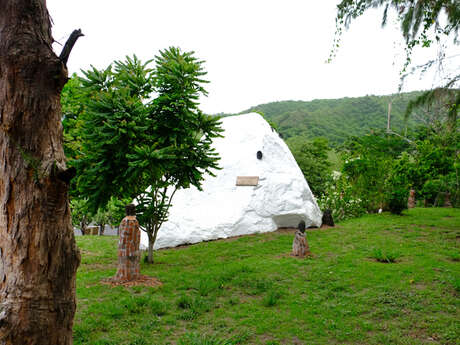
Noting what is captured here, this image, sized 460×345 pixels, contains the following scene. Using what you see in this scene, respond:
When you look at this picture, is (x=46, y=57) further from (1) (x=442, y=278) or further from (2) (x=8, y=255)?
(1) (x=442, y=278)

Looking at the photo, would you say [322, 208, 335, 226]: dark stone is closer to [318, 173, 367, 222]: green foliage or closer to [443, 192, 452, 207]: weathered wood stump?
[318, 173, 367, 222]: green foliage

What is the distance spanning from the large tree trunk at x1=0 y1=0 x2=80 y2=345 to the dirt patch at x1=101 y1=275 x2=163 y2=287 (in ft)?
15.1

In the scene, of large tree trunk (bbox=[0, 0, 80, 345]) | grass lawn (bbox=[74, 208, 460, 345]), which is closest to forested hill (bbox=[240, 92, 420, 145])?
grass lawn (bbox=[74, 208, 460, 345])

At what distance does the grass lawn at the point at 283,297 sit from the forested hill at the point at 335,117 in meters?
31.7

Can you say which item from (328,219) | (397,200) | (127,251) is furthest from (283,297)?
(397,200)

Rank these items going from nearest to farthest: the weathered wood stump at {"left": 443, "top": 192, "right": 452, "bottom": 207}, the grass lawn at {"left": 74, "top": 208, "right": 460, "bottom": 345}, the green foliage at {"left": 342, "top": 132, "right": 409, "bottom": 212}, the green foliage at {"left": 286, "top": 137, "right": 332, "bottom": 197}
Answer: the grass lawn at {"left": 74, "top": 208, "right": 460, "bottom": 345}
the green foliage at {"left": 342, "top": 132, "right": 409, "bottom": 212}
the green foliage at {"left": 286, "top": 137, "right": 332, "bottom": 197}
the weathered wood stump at {"left": 443, "top": 192, "right": 452, "bottom": 207}

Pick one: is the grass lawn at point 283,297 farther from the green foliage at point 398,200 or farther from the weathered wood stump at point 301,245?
the green foliage at point 398,200

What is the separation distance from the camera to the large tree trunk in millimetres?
2475

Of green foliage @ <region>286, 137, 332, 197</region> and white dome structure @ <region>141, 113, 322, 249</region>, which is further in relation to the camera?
green foliage @ <region>286, 137, 332, 197</region>

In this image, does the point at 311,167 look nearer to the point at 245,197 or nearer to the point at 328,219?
the point at 328,219

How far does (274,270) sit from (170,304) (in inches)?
119

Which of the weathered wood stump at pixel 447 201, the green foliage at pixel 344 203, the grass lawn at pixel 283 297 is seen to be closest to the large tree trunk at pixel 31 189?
the grass lawn at pixel 283 297

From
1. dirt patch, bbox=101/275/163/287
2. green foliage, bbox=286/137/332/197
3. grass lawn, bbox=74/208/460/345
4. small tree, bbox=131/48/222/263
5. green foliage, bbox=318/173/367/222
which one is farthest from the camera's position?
green foliage, bbox=286/137/332/197

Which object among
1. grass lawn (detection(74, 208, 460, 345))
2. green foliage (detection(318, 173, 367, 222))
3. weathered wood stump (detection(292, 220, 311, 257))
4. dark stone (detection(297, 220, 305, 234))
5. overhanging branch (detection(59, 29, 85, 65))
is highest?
overhanging branch (detection(59, 29, 85, 65))
